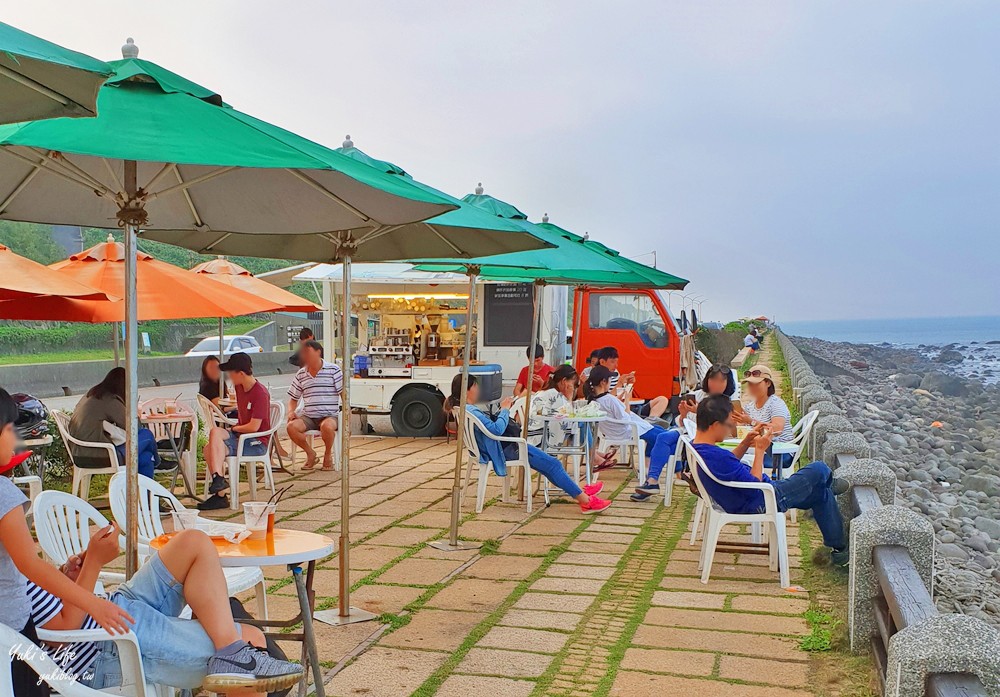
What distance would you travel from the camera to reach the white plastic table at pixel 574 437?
27.2ft

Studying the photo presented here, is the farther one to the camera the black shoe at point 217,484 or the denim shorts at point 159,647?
the black shoe at point 217,484

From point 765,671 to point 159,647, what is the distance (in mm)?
2510

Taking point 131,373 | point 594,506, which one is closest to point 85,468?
point 594,506

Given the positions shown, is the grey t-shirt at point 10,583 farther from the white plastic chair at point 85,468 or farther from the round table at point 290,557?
the white plastic chair at point 85,468

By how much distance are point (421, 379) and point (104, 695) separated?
9609 mm

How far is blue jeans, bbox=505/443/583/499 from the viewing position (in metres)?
7.59

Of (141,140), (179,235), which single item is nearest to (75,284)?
(179,235)

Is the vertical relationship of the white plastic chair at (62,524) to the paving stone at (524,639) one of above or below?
above

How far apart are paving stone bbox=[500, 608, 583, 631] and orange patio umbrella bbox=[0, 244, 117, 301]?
3.24 m

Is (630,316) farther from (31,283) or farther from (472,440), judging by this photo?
(31,283)

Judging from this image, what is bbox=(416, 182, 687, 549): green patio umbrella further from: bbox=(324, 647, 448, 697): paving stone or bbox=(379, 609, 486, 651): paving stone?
bbox=(324, 647, 448, 697): paving stone

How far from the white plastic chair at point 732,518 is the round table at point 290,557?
2.67 metres

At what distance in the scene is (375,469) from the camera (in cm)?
971

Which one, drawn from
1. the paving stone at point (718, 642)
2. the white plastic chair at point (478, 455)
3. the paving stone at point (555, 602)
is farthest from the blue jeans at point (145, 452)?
the paving stone at point (718, 642)
